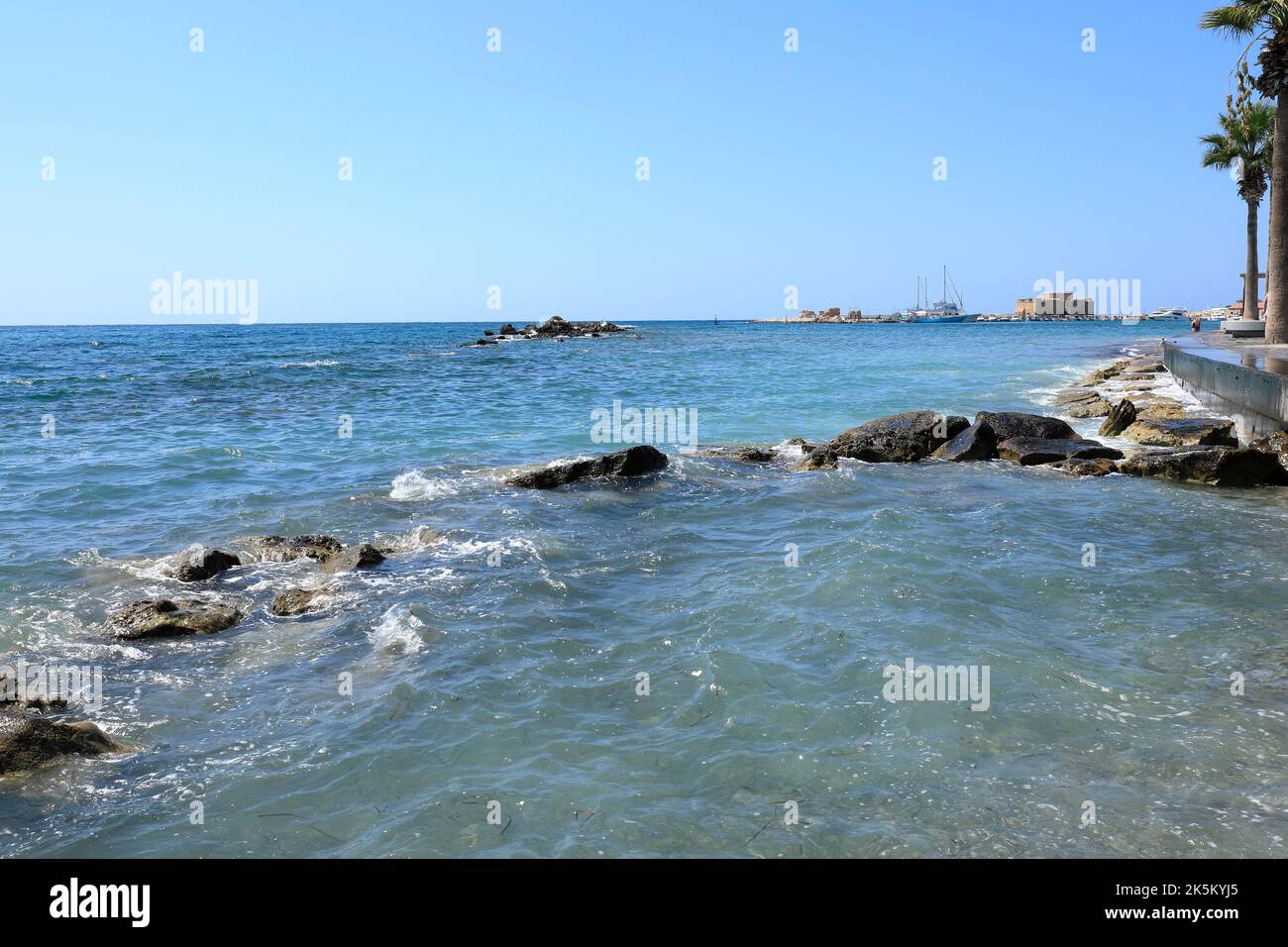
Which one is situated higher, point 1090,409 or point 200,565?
point 1090,409

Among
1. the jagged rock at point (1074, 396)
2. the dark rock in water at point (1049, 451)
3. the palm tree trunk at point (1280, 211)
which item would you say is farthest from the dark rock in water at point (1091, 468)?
the palm tree trunk at point (1280, 211)

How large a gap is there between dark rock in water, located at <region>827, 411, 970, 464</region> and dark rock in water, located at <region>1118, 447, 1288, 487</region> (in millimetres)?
4540

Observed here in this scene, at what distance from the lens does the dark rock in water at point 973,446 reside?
684 inches

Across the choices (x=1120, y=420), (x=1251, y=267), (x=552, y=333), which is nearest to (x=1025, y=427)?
(x=1120, y=420)

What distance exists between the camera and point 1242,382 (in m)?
18.5

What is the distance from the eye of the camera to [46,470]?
17.2 m

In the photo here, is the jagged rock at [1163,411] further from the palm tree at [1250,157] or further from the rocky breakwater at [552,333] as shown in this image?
the rocky breakwater at [552,333]

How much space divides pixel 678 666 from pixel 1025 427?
13252 millimetres

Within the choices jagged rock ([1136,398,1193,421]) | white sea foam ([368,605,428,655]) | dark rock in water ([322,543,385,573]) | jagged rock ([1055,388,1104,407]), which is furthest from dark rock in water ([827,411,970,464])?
white sea foam ([368,605,428,655])

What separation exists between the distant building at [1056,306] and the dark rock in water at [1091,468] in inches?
7512

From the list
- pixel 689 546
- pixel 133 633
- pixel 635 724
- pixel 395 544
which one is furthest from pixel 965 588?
pixel 133 633

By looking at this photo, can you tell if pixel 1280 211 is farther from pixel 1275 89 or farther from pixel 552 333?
pixel 552 333
